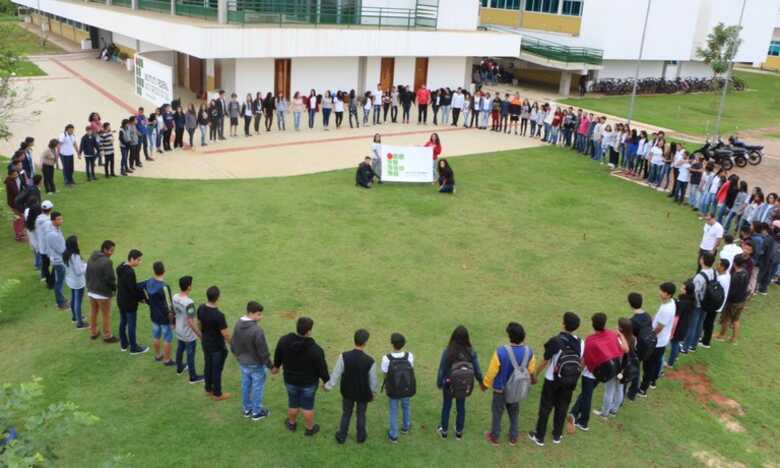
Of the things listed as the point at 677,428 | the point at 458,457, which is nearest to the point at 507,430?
the point at 458,457

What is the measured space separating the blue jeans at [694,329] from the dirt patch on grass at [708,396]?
0.38 m

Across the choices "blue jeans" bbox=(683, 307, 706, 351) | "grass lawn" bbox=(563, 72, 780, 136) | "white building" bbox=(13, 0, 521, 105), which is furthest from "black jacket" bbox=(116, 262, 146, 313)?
"grass lawn" bbox=(563, 72, 780, 136)

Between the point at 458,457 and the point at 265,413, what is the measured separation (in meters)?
2.37

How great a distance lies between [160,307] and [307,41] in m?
20.2

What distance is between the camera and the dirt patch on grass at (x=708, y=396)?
28.1 feet

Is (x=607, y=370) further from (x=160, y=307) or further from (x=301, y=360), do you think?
(x=160, y=307)

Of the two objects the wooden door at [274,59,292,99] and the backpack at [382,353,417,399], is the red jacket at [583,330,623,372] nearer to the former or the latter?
the backpack at [382,353,417,399]

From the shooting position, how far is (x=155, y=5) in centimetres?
3328

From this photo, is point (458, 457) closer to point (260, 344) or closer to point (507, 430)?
point (507, 430)

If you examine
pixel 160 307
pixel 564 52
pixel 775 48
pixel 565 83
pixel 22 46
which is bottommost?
pixel 160 307

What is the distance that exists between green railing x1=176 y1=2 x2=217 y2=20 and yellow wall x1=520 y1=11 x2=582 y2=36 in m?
22.2

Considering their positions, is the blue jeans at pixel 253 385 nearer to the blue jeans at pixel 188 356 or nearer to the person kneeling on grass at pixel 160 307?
the blue jeans at pixel 188 356

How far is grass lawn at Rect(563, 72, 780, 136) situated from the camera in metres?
31.1

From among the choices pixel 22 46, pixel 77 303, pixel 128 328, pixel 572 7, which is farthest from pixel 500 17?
pixel 128 328
